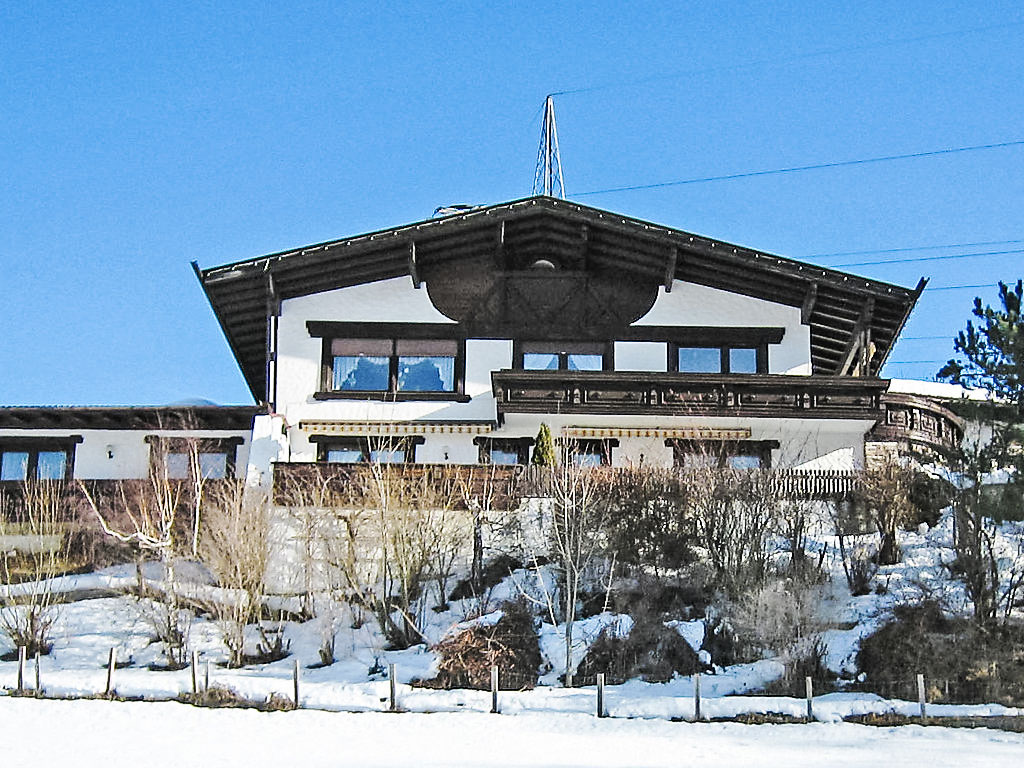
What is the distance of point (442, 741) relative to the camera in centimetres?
2059

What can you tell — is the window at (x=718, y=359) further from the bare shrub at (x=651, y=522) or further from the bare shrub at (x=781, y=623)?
the bare shrub at (x=781, y=623)

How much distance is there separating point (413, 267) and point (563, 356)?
4291 millimetres

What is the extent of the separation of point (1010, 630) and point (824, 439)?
950cm

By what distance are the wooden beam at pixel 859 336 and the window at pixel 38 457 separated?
63.2ft

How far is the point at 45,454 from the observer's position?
3434cm

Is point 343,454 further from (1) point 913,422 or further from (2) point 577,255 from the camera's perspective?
(1) point 913,422

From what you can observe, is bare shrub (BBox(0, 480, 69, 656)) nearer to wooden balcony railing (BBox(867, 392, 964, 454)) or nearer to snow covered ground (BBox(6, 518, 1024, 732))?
snow covered ground (BBox(6, 518, 1024, 732))

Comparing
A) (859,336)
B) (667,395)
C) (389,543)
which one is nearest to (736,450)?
(667,395)

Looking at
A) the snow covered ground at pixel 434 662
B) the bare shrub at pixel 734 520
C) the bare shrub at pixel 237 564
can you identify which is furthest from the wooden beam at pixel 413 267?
the bare shrub at pixel 734 520

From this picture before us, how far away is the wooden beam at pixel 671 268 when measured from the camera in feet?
112

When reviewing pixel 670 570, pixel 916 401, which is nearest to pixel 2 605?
pixel 670 570

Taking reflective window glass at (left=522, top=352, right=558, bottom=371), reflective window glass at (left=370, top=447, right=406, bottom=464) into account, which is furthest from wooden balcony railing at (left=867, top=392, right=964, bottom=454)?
reflective window glass at (left=370, top=447, right=406, bottom=464)

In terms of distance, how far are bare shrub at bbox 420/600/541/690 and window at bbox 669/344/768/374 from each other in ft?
36.0

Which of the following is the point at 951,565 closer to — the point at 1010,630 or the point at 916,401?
the point at 1010,630
